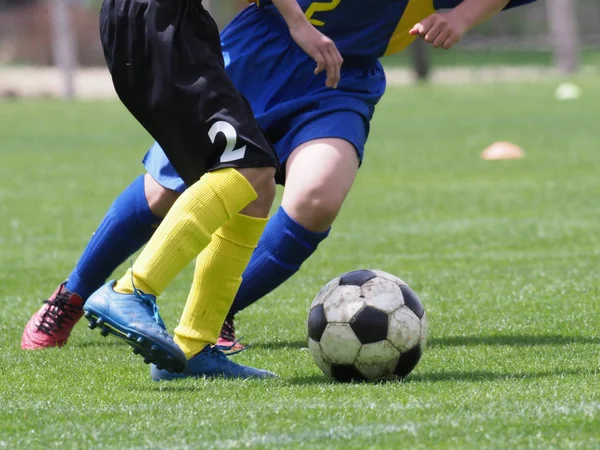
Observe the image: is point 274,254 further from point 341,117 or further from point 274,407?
point 274,407

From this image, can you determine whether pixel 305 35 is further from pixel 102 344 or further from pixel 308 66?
pixel 102 344

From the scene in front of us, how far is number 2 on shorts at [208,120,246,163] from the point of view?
3711 mm

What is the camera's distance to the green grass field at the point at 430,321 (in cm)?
322

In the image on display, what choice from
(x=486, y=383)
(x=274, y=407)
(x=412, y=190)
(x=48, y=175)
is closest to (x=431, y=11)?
(x=486, y=383)

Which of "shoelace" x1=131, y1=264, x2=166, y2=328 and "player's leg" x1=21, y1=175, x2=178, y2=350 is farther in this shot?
"player's leg" x1=21, y1=175, x2=178, y2=350

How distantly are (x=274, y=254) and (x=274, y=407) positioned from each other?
1.07 meters

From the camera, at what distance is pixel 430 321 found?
529 centimetres

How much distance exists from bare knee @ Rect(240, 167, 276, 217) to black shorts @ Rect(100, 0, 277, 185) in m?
0.03

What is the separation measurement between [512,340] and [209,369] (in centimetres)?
A: 132

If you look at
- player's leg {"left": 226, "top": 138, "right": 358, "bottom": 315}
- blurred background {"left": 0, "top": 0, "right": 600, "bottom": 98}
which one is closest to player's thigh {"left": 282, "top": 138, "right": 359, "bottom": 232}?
player's leg {"left": 226, "top": 138, "right": 358, "bottom": 315}

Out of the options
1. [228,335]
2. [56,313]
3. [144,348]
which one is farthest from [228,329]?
[144,348]

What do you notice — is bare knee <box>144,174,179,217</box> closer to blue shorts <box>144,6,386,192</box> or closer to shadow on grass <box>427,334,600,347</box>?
blue shorts <box>144,6,386,192</box>

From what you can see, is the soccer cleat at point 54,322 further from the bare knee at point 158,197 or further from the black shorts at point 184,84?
the black shorts at point 184,84

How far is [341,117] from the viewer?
4.57 m
